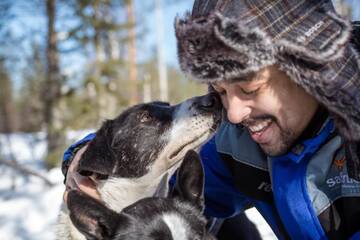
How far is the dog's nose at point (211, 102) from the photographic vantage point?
3426mm

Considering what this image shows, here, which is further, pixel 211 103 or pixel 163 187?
pixel 163 187

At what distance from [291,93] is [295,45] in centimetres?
34

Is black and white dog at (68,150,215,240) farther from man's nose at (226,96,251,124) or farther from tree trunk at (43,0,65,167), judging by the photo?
tree trunk at (43,0,65,167)

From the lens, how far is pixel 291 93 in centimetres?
261

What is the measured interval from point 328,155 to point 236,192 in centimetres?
94

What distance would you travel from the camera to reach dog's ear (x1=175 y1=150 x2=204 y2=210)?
9.53 ft

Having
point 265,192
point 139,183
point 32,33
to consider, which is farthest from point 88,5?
point 265,192

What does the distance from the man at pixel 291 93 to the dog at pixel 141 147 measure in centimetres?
43

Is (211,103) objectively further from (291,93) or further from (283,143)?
(291,93)

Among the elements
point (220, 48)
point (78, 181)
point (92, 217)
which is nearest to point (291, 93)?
point (220, 48)

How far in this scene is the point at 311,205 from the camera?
2.79 m

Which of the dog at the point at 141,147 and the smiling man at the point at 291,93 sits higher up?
the smiling man at the point at 291,93

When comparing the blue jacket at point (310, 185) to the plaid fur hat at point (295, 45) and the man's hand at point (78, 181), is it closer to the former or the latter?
the plaid fur hat at point (295, 45)

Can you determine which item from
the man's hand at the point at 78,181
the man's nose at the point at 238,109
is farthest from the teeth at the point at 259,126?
the man's hand at the point at 78,181
